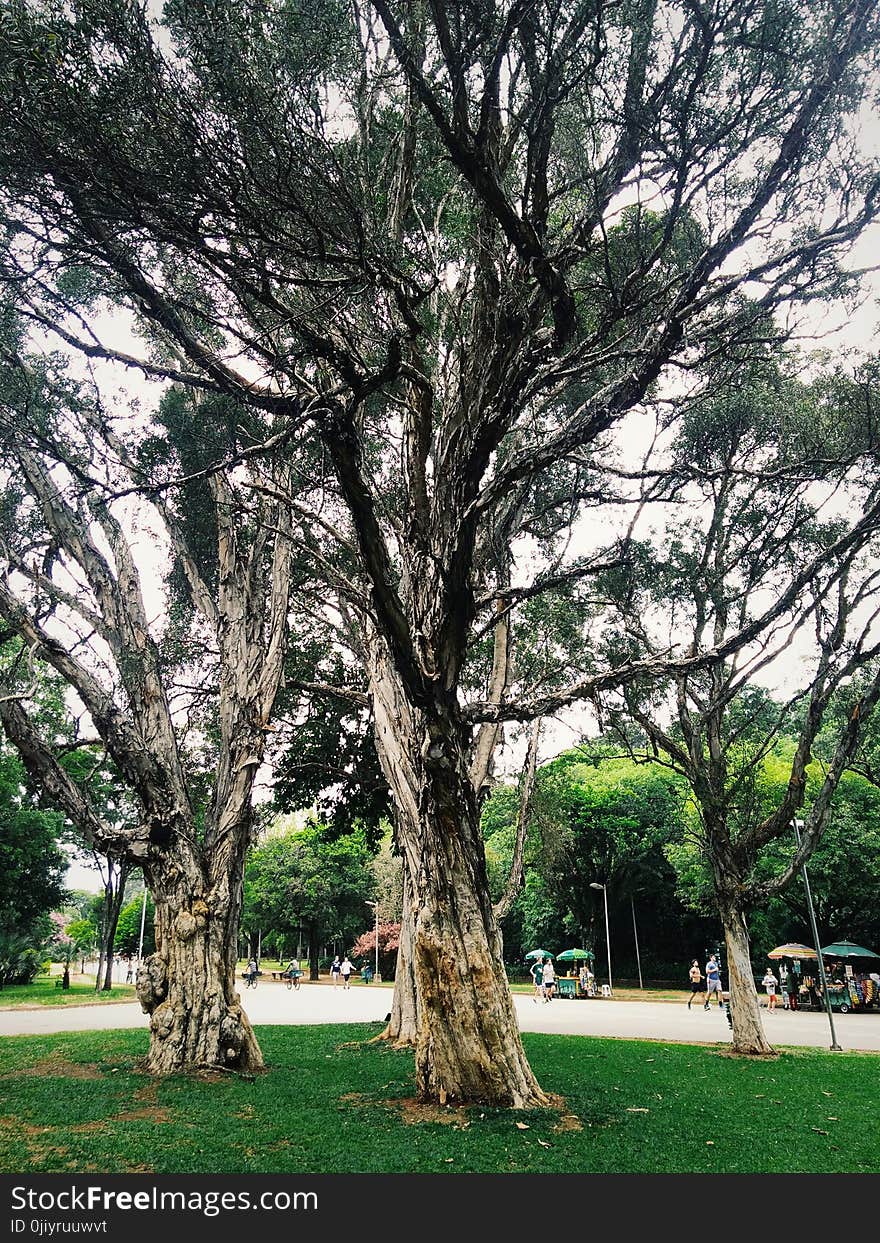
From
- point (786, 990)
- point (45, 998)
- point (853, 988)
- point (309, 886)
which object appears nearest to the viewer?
point (853, 988)

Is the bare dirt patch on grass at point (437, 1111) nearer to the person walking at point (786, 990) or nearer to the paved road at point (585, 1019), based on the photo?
the paved road at point (585, 1019)

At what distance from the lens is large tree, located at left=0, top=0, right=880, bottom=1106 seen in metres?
5.32

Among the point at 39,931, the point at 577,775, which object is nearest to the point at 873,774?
the point at 577,775

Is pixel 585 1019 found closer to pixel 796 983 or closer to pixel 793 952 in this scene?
pixel 793 952

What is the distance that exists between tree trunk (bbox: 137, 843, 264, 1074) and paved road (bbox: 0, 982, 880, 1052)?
7.17m

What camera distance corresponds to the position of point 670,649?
7008 mm

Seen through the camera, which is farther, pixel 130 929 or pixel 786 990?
pixel 130 929

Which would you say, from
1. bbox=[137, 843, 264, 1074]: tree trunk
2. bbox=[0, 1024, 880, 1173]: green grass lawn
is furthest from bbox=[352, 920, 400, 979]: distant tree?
bbox=[137, 843, 264, 1074]: tree trunk

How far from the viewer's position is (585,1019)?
61.6 feet

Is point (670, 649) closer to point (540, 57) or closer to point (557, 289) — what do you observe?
point (557, 289)

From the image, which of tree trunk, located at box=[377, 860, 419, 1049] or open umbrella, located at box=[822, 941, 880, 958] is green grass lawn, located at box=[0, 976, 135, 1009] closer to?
tree trunk, located at box=[377, 860, 419, 1049]

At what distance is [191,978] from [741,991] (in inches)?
334

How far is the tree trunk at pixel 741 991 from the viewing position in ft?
38.7

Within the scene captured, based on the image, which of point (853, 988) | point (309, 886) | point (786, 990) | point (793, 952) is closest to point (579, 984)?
point (786, 990)
